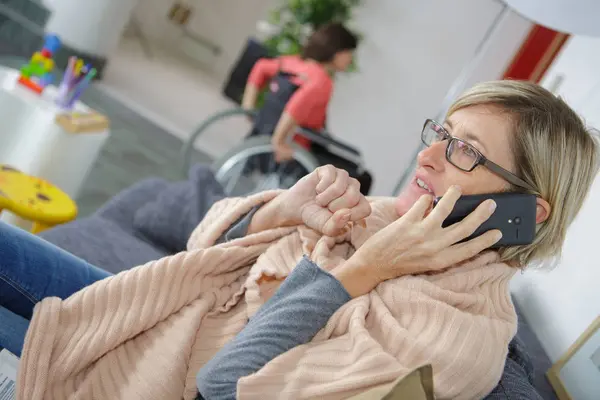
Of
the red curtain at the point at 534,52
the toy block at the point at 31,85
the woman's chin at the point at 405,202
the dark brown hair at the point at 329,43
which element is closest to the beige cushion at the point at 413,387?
the woman's chin at the point at 405,202

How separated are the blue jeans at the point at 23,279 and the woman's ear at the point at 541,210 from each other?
2.83 feet

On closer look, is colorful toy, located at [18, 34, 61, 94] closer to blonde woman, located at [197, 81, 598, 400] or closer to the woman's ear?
blonde woman, located at [197, 81, 598, 400]

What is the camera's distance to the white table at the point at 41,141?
2.34 metres

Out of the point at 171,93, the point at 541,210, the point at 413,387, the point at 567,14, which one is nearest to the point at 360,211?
the point at 541,210

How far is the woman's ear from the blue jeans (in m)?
0.86

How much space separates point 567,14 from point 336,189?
1.01 metres

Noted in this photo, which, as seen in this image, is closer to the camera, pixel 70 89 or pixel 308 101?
pixel 70 89

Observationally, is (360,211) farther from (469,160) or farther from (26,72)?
(26,72)

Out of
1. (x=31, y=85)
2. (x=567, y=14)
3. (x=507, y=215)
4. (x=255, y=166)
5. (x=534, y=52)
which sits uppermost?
(x=534, y=52)

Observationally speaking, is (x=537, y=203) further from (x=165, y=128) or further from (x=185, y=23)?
(x=185, y=23)

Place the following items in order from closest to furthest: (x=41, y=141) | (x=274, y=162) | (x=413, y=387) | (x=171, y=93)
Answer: (x=413, y=387)
(x=41, y=141)
(x=274, y=162)
(x=171, y=93)

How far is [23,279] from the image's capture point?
3.57ft

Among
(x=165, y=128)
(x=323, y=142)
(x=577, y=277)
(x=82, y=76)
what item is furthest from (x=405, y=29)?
(x=577, y=277)

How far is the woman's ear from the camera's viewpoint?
39.8 inches
